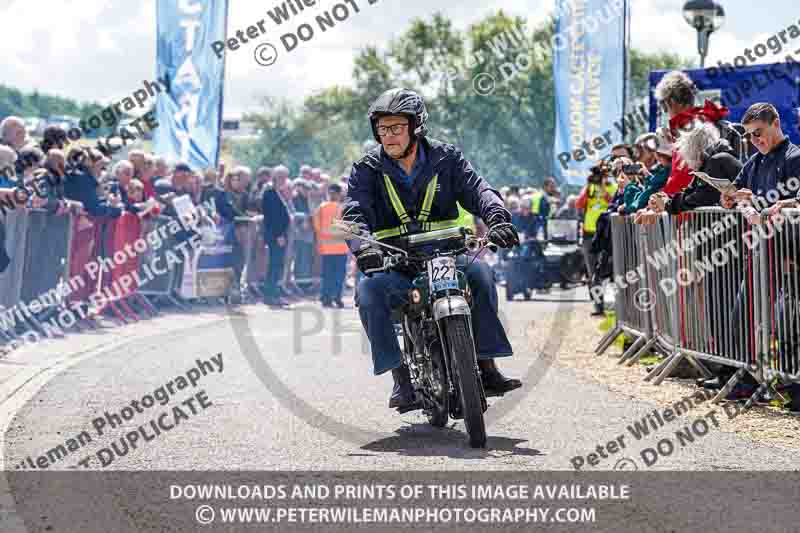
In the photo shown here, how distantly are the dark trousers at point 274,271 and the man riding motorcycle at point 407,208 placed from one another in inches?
530

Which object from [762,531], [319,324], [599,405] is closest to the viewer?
[762,531]

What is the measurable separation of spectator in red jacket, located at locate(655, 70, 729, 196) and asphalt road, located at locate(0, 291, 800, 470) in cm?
176

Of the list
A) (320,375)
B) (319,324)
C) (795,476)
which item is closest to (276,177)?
(319,324)

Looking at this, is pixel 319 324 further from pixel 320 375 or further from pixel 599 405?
pixel 599 405

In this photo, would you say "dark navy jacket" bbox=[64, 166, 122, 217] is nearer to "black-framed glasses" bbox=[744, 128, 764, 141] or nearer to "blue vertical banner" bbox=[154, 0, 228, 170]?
"blue vertical banner" bbox=[154, 0, 228, 170]

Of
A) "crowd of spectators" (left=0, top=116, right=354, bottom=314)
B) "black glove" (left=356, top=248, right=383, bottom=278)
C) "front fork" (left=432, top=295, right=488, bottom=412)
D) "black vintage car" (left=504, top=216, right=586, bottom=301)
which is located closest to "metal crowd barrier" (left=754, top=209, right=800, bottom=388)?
"front fork" (left=432, top=295, right=488, bottom=412)

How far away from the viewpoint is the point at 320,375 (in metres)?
11.1

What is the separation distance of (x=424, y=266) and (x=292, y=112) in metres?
100

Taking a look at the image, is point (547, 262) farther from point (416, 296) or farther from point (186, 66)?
point (416, 296)

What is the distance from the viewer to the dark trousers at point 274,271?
21219mm

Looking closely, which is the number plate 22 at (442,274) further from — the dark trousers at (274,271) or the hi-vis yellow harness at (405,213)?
the dark trousers at (274,271)

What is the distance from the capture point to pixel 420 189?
773 cm

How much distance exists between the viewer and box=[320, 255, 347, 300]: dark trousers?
69.3ft

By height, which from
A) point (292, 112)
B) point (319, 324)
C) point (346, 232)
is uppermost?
point (292, 112)
